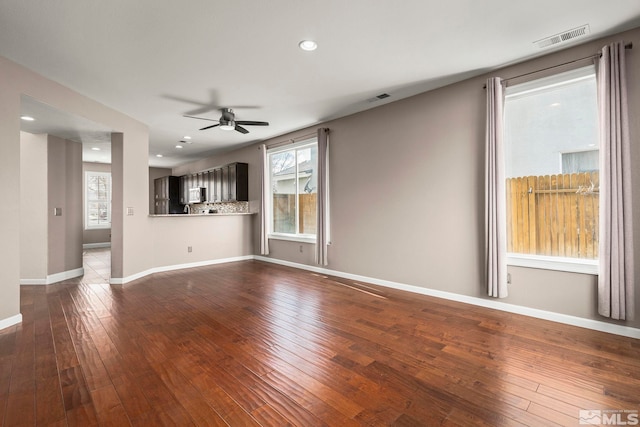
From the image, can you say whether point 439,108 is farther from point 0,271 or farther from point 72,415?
point 0,271

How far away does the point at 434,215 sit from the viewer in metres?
4.02

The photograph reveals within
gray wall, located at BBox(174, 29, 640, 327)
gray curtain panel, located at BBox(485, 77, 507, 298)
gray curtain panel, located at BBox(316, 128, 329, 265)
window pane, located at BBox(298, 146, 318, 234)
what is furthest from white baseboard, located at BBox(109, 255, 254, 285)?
gray curtain panel, located at BBox(485, 77, 507, 298)

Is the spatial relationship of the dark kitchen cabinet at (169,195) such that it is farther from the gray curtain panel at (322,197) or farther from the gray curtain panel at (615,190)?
the gray curtain panel at (615,190)

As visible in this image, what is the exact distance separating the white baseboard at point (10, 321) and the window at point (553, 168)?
5425 mm

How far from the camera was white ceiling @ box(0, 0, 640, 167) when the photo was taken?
7.79 ft

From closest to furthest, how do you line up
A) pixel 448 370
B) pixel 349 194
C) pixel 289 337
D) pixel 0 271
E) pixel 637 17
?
pixel 448 370
pixel 637 17
pixel 289 337
pixel 0 271
pixel 349 194

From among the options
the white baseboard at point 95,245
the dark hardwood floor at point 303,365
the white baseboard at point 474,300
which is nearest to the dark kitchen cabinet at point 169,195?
the white baseboard at point 95,245

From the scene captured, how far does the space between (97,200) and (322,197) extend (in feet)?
27.3

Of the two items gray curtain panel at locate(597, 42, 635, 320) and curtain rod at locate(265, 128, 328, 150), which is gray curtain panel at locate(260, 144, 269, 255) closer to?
curtain rod at locate(265, 128, 328, 150)

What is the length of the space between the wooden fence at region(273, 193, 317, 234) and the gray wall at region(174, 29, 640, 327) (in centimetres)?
73

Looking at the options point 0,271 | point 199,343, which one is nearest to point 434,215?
point 199,343

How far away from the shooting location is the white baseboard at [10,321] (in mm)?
2939

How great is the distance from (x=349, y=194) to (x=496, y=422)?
3.78m

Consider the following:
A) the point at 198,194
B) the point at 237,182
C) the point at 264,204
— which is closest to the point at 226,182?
the point at 237,182
